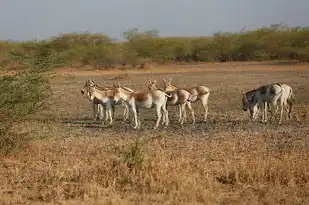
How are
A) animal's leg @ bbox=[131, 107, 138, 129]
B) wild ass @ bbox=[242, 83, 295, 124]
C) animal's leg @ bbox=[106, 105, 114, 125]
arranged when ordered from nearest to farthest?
animal's leg @ bbox=[131, 107, 138, 129], animal's leg @ bbox=[106, 105, 114, 125], wild ass @ bbox=[242, 83, 295, 124]

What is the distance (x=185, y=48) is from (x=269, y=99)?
5138 centimetres

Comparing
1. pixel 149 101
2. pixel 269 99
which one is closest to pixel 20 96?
pixel 149 101

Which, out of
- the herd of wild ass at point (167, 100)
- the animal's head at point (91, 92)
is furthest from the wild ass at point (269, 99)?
the animal's head at point (91, 92)

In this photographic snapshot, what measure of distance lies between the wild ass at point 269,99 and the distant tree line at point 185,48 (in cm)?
3928

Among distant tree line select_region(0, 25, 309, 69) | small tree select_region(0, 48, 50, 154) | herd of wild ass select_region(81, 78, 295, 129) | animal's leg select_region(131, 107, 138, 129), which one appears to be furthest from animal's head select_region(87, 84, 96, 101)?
distant tree line select_region(0, 25, 309, 69)

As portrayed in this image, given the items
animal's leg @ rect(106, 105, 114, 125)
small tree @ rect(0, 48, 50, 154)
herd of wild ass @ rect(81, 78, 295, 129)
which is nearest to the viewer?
small tree @ rect(0, 48, 50, 154)

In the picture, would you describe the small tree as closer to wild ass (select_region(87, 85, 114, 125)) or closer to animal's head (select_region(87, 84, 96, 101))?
wild ass (select_region(87, 85, 114, 125))

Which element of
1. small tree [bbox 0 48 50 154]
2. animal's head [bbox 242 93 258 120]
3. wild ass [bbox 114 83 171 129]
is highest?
small tree [bbox 0 48 50 154]

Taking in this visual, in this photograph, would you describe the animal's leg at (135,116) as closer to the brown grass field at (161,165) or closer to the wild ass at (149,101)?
the wild ass at (149,101)

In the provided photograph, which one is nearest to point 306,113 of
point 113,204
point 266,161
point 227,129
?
point 227,129

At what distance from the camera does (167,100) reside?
2155 cm

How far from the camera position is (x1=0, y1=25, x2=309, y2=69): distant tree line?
6316 cm

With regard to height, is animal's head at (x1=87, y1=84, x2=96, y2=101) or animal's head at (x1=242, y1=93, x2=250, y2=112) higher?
animal's head at (x1=87, y1=84, x2=96, y2=101)

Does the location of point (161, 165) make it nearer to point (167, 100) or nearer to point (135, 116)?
point (135, 116)
